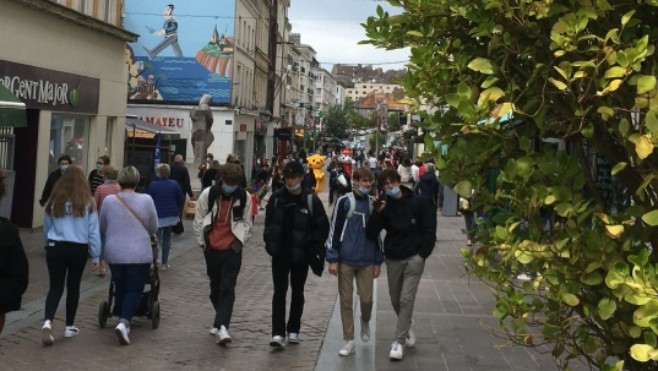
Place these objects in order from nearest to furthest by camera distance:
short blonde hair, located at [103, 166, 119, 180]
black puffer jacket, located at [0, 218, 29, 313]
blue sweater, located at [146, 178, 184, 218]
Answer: black puffer jacket, located at [0, 218, 29, 313] < short blonde hair, located at [103, 166, 119, 180] < blue sweater, located at [146, 178, 184, 218]

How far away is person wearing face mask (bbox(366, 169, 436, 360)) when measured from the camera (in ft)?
28.2

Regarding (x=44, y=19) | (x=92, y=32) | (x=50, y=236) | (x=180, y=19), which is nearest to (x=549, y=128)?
(x=50, y=236)

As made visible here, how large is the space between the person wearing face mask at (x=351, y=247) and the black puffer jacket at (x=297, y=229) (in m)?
0.12

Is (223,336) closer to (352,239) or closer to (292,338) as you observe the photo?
(292,338)

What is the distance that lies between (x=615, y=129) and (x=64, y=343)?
6.23 meters

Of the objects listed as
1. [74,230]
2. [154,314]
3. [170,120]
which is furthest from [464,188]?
[170,120]

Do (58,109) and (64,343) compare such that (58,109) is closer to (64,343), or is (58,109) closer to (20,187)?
(20,187)

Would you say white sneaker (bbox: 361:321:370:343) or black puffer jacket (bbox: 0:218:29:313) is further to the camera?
white sneaker (bbox: 361:321:370:343)

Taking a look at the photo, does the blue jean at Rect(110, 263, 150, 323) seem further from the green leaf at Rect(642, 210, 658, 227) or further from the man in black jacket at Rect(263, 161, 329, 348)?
the green leaf at Rect(642, 210, 658, 227)

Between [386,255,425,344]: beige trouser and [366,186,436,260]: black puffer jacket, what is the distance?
0.07m

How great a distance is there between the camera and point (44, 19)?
19.0 meters

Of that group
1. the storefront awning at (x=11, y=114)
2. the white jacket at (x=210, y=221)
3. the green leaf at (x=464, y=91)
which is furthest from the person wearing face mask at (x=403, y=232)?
the storefront awning at (x=11, y=114)

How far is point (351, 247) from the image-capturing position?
342 inches

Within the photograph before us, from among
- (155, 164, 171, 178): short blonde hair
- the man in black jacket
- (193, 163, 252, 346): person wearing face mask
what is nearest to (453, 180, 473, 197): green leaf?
the man in black jacket
